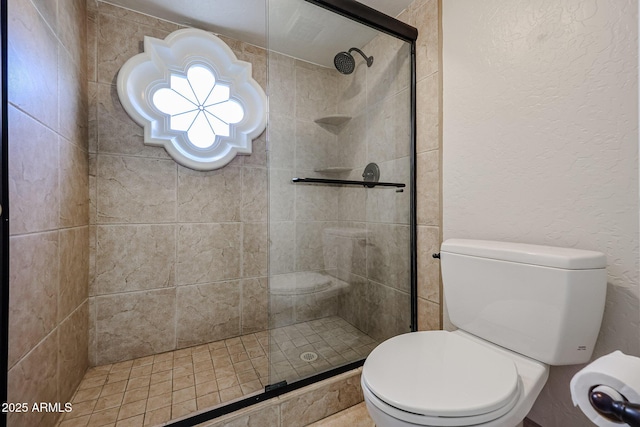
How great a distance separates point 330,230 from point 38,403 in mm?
1280

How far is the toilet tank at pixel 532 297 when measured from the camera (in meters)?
0.82

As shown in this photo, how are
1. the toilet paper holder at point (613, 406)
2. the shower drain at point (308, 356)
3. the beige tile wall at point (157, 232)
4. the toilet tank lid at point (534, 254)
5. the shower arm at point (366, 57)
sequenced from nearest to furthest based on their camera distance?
the toilet paper holder at point (613, 406) → the toilet tank lid at point (534, 254) → the shower drain at point (308, 356) → the shower arm at point (366, 57) → the beige tile wall at point (157, 232)

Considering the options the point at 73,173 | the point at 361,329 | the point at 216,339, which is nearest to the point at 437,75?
the point at 361,329

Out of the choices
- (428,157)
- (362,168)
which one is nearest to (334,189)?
(362,168)

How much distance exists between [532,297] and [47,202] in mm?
1795

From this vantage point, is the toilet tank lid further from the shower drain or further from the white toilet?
the shower drain

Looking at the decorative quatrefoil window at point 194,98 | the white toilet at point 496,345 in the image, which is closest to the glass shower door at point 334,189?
the white toilet at point 496,345

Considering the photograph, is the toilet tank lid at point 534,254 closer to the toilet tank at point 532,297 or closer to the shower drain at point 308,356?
the toilet tank at point 532,297

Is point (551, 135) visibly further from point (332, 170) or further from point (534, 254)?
point (332, 170)

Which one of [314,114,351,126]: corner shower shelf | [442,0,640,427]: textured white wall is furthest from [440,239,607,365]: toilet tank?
[314,114,351,126]: corner shower shelf

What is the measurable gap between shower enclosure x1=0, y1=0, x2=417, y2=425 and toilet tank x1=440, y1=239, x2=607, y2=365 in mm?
510

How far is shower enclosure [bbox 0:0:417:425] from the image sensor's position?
4.02 ft

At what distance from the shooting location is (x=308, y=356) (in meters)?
1.31

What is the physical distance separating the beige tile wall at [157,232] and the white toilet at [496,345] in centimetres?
125
